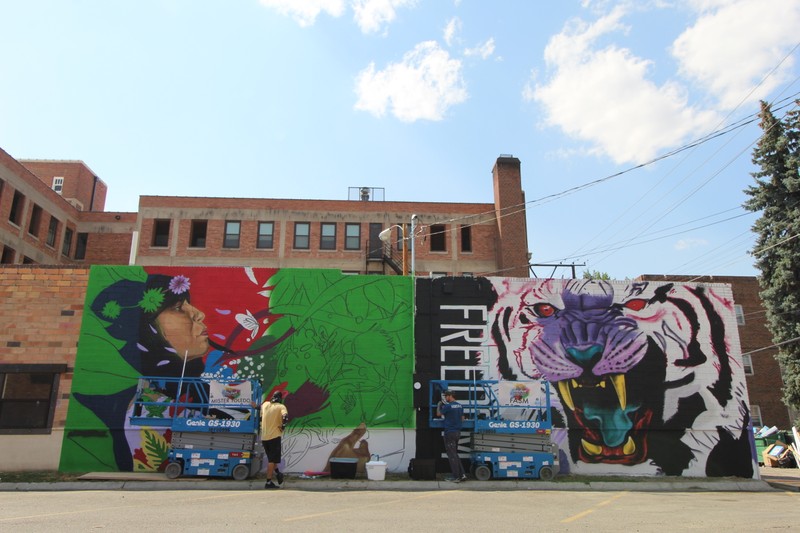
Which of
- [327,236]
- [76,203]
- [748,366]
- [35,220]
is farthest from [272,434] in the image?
[76,203]

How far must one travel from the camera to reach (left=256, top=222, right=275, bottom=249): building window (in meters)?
36.9

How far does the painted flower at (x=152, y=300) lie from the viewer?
14703mm

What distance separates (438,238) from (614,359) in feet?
76.4

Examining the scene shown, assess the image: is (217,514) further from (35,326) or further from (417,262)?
(417,262)

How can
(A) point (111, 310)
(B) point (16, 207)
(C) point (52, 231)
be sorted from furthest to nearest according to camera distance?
(C) point (52, 231) → (B) point (16, 207) → (A) point (111, 310)

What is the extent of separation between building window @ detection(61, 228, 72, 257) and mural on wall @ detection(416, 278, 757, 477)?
34863mm

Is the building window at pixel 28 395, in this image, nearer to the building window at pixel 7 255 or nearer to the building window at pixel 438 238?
the building window at pixel 7 255

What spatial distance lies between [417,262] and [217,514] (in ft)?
94.6

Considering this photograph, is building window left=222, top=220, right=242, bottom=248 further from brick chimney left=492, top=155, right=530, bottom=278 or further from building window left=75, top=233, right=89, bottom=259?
brick chimney left=492, top=155, right=530, bottom=278

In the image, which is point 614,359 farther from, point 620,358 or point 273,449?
point 273,449

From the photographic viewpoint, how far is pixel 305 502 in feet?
32.4

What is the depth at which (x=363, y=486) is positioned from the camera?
12242 millimetres

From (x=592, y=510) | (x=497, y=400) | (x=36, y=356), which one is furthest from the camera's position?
(x=36, y=356)

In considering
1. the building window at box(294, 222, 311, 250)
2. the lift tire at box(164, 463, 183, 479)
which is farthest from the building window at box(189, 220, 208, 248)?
the lift tire at box(164, 463, 183, 479)
